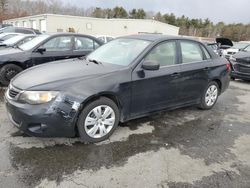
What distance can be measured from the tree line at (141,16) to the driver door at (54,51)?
1915 inches

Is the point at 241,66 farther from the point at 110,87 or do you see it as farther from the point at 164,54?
the point at 110,87

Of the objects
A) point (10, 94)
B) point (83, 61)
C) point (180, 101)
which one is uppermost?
point (83, 61)

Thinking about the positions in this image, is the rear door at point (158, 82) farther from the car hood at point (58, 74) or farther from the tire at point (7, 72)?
the tire at point (7, 72)

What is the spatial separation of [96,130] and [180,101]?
1.92 metres

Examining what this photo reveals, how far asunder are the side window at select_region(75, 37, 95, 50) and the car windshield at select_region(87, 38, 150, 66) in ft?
8.67

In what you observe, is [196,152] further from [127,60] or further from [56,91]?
[56,91]

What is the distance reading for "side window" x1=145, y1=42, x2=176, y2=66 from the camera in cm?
462

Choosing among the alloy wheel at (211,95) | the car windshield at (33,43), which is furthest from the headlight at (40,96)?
the car windshield at (33,43)

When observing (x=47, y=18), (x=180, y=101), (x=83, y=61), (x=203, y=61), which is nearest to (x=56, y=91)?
(x=83, y=61)

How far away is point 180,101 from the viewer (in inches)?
205

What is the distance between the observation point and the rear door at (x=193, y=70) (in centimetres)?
513

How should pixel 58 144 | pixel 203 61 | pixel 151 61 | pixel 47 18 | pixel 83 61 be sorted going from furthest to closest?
pixel 47 18, pixel 203 61, pixel 83 61, pixel 151 61, pixel 58 144

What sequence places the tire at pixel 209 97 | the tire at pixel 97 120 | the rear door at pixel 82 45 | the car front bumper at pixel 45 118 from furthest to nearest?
the rear door at pixel 82 45 → the tire at pixel 209 97 → the tire at pixel 97 120 → the car front bumper at pixel 45 118

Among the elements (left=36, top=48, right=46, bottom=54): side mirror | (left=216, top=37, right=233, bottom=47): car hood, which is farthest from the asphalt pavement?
(left=216, top=37, right=233, bottom=47): car hood
